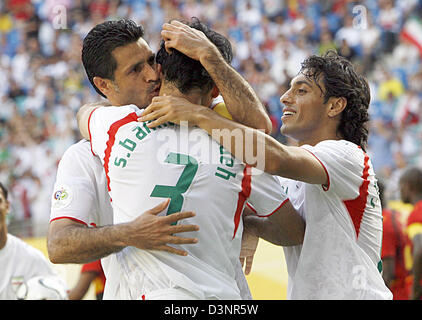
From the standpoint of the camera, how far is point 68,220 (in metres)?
2.93

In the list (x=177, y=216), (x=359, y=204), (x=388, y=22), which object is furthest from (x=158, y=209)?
(x=388, y=22)

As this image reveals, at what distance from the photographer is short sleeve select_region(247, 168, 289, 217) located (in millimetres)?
2822

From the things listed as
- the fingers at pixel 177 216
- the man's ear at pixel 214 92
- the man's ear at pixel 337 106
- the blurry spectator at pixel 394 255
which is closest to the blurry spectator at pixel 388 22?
the blurry spectator at pixel 394 255

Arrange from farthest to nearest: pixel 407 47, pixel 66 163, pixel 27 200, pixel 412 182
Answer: pixel 407 47 → pixel 27 200 → pixel 412 182 → pixel 66 163

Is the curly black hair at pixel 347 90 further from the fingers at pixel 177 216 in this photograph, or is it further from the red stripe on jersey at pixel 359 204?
the fingers at pixel 177 216

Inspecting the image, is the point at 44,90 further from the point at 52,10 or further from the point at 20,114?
the point at 52,10

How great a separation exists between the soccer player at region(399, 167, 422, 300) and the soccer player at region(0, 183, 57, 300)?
316 cm

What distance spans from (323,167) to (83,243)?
3.89 feet

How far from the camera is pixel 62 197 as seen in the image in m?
2.99

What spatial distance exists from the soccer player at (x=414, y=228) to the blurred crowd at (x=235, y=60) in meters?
3.17

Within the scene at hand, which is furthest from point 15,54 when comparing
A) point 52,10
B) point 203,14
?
point 203,14

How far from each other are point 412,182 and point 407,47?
7264 mm

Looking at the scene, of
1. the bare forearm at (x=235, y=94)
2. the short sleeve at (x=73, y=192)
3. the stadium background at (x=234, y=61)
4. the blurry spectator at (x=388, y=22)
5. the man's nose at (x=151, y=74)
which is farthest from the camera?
the blurry spectator at (x=388, y=22)

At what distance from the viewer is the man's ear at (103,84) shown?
3.23 metres
